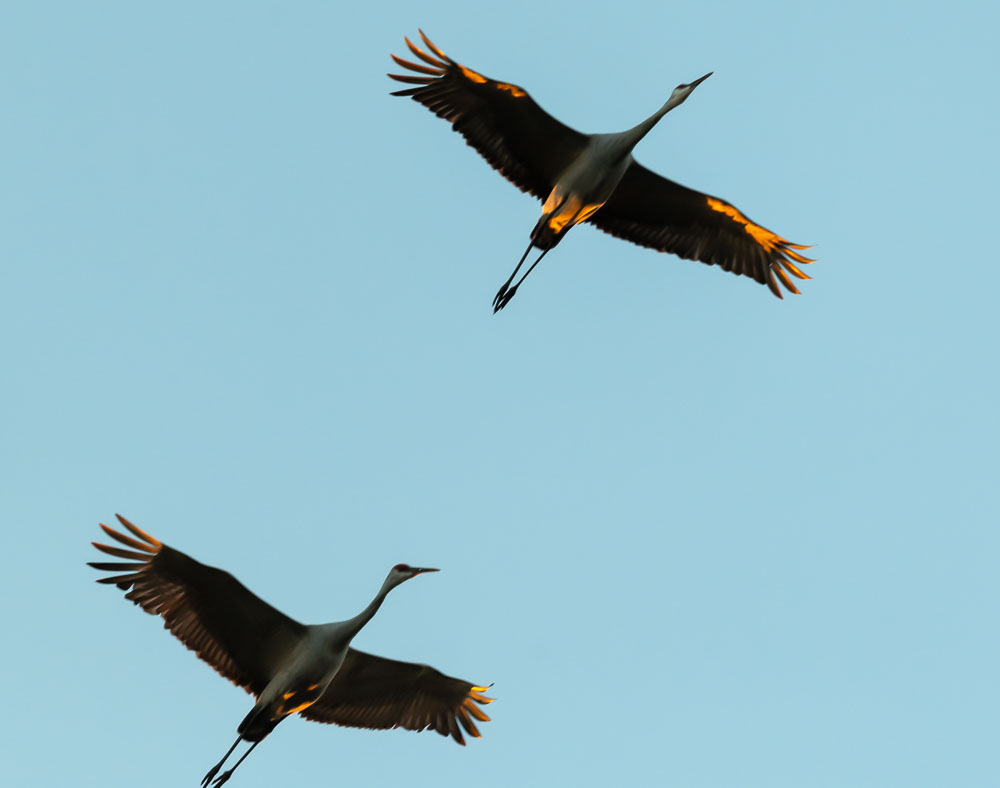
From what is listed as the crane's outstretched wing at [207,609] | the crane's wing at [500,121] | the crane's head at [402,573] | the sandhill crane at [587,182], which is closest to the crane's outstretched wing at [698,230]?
the sandhill crane at [587,182]

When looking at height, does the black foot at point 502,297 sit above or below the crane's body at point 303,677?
above

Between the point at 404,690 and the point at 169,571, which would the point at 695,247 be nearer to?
the point at 404,690

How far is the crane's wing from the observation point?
1909 centimetres

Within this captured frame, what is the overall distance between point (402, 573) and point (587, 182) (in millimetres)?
5460

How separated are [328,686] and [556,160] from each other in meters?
7.31

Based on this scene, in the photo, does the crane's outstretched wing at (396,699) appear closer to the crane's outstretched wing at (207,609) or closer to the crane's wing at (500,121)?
the crane's outstretched wing at (207,609)

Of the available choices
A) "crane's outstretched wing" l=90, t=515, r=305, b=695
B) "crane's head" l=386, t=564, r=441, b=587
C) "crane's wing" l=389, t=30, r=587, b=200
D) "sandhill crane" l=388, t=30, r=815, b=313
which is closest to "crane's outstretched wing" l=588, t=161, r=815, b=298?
"sandhill crane" l=388, t=30, r=815, b=313

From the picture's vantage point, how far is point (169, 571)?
1698 cm

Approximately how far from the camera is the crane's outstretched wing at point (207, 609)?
1681 centimetres

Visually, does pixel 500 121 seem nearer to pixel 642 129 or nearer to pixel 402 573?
pixel 642 129

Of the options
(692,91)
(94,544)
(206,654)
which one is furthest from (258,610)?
(692,91)

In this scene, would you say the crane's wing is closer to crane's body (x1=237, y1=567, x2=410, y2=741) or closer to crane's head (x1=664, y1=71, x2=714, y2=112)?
crane's head (x1=664, y1=71, x2=714, y2=112)

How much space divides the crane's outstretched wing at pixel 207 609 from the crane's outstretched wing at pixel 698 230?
7.32 meters

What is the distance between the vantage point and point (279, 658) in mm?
17984
